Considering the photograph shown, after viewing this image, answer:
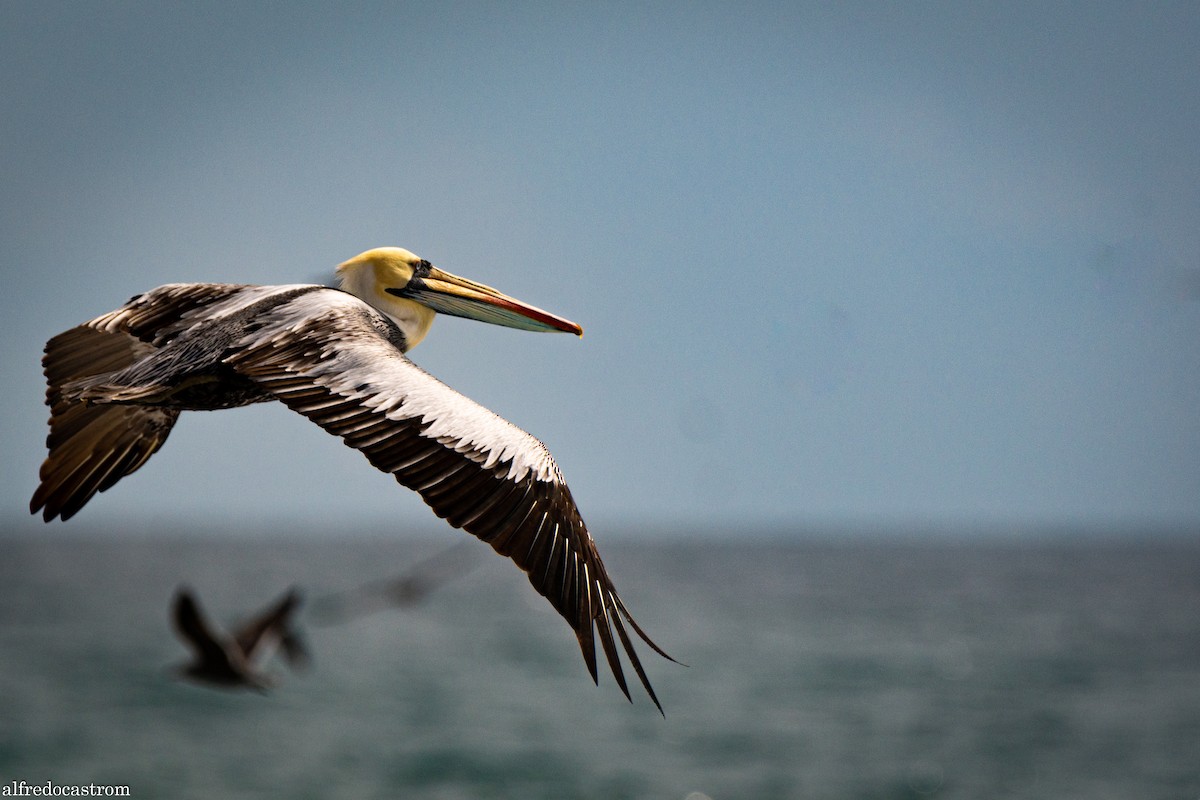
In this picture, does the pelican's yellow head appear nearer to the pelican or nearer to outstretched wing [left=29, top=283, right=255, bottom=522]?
the pelican

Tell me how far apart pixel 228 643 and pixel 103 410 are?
6092mm

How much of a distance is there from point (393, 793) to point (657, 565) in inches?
3533

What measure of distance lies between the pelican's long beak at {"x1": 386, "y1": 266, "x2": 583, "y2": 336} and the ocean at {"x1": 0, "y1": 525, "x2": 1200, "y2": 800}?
698 centimetres

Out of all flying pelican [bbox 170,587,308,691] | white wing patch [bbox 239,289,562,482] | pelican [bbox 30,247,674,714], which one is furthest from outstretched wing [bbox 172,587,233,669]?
white wing patch [bbox 239,289,562,482]

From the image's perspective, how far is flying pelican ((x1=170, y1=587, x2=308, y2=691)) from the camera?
362 inches

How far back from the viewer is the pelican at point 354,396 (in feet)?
12.3

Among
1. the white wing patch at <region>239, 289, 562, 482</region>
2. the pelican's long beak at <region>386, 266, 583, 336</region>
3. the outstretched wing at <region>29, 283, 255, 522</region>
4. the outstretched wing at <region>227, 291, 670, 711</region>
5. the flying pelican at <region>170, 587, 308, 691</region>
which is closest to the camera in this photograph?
the outstretched wing at <region>227, 291, 670, 711</region>

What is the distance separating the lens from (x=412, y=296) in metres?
5.10

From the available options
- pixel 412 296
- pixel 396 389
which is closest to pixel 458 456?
pixel 396 389

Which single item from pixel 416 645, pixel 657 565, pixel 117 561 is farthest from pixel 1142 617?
pixel 117 561

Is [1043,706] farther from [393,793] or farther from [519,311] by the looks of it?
[519,311]

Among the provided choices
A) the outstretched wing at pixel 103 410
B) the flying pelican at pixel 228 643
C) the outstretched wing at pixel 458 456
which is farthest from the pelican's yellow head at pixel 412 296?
the flying pelican at pixel 228 643

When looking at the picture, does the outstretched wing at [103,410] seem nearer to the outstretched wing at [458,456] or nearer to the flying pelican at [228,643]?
the outstretched wing at [458,456]

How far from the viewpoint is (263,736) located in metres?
31.2
